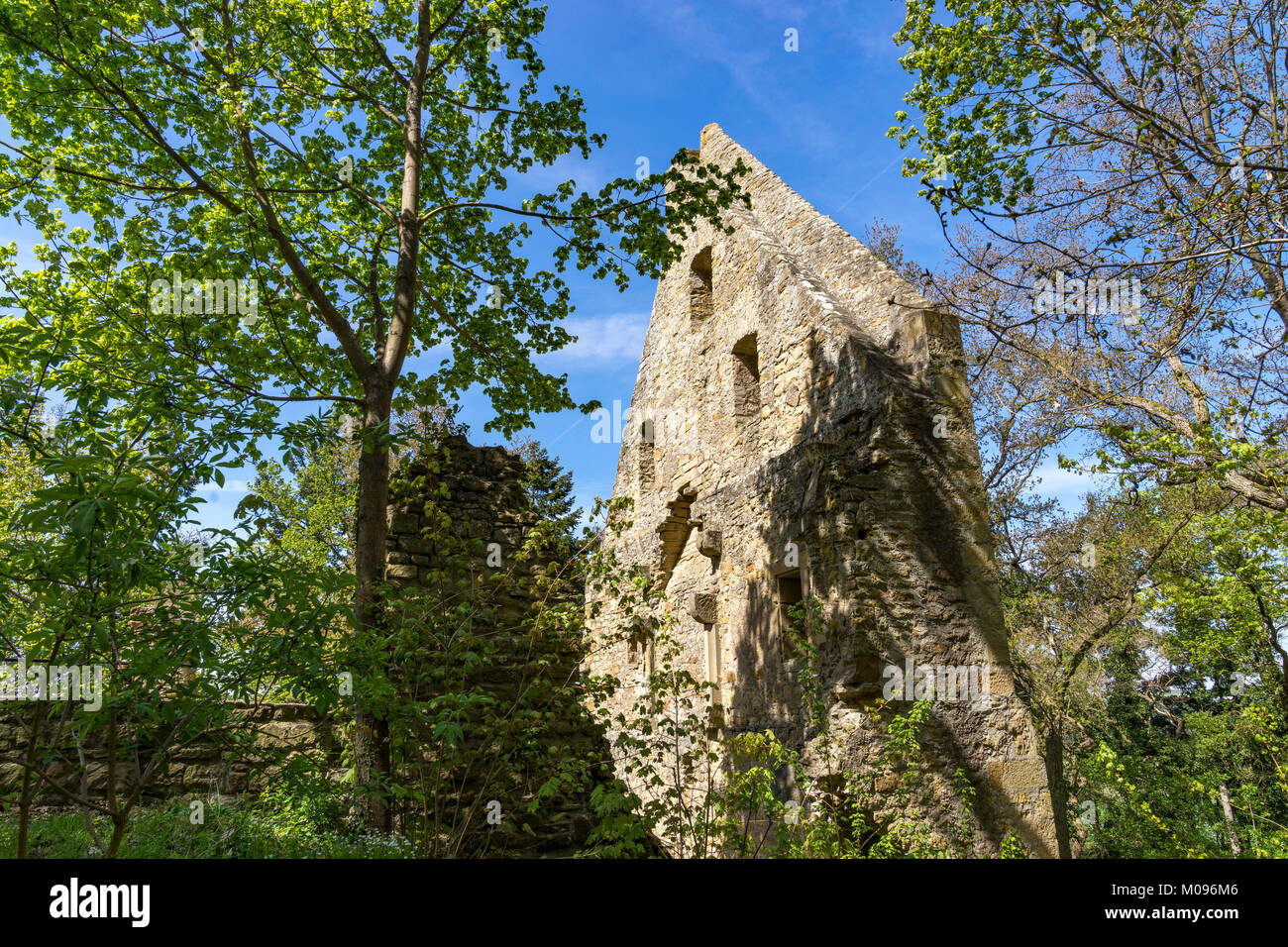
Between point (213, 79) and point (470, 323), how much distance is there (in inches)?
134

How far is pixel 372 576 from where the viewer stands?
6.33 metres

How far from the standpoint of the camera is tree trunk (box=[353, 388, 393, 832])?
5.55 meters

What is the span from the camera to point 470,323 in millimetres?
8742

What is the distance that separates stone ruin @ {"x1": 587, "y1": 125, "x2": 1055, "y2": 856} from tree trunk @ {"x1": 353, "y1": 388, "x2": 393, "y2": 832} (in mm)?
2019

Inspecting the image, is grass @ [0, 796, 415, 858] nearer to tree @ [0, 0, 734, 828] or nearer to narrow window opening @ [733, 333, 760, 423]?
tree @ [0, 0, 734, 828]

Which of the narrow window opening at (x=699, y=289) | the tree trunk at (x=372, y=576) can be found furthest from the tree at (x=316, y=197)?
the narrow window opening at (x=699, y=289)

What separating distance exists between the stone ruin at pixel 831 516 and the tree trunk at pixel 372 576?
202 cm

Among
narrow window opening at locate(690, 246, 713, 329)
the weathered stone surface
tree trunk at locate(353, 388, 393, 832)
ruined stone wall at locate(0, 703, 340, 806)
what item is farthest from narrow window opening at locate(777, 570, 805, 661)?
narrow window opening at locate(690, 246, 713, 329)

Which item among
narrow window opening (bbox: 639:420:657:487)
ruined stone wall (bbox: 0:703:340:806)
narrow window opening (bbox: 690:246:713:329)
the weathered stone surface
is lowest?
ruined stone wall (bbox: 0:703:340:806)

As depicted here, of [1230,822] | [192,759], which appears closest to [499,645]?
[192,759]

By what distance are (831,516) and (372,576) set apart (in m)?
4.33

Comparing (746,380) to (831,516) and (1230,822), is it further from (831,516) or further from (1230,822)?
(1230,822)

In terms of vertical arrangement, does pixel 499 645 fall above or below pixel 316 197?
below
